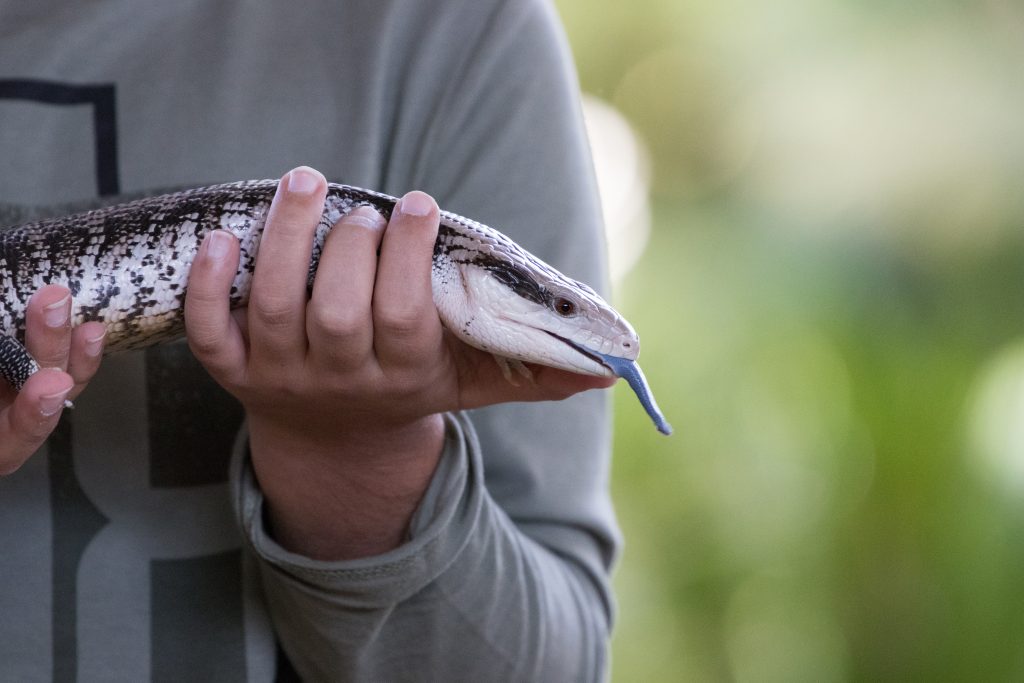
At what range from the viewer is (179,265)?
28.7 inches

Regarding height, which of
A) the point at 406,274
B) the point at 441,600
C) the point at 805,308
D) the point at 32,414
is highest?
the point at 406,274

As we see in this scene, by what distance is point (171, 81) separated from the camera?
89 centimetres

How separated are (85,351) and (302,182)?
0.20 m

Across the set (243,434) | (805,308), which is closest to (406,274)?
(243,434)

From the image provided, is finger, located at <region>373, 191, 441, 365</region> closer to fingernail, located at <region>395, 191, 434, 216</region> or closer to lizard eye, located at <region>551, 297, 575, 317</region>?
fingernail, located at <region>395, 191, 434, 216</region>

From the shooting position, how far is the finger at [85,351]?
65 cm

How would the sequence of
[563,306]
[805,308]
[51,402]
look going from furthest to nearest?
[805,308], [563,306], [51,402]

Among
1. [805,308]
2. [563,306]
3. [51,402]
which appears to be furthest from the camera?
[805,308]

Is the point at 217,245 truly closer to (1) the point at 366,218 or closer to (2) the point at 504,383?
(1) the point at 366,218

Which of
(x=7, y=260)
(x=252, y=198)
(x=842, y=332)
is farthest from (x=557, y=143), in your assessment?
(x=842, y=332)

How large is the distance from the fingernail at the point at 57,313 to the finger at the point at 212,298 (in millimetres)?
74

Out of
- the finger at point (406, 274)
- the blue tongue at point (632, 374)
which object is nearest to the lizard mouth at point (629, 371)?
the blue tongue at point (632, 374)

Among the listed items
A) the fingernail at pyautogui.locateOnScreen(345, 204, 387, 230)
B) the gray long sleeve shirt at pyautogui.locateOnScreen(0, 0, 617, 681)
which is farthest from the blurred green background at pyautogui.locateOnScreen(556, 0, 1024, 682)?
the fingernail at pyautogui.locateOnScreen(345, 204, 387, 230)

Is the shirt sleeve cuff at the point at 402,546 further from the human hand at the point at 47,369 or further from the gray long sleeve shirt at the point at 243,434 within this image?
the human hand at the point at 47,369
